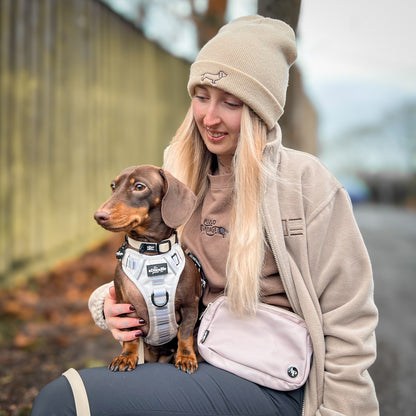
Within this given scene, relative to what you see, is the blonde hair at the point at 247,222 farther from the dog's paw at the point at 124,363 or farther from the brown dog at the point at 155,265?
the dog's paw at the point at 124,363

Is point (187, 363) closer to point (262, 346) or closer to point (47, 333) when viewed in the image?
point (262, 346)

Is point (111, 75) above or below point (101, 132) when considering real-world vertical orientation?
above

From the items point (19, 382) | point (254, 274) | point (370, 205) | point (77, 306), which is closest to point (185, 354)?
point (254, 274)

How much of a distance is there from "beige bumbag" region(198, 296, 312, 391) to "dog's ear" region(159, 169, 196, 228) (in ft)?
1.32

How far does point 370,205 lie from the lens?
13898mm

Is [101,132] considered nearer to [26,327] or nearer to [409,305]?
[26,327]

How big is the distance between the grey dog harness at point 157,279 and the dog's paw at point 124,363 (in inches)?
4.9

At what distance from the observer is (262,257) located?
2.04 metres

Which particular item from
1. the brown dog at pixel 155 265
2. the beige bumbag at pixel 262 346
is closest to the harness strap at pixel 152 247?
the brown dog at pixel 155 265

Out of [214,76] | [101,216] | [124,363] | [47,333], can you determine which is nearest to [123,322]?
[124,363]

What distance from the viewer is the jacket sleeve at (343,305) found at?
1.89m

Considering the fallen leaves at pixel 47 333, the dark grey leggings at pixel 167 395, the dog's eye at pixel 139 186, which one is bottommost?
the fallen leaves at pixel 47 333

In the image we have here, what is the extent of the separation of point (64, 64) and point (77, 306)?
2841 millimetres

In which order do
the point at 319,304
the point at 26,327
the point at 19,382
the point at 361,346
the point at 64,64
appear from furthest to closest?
the point at 64,64
the point at 26,327
the point at 19,382
the point at 319,304
the point at 361,346
